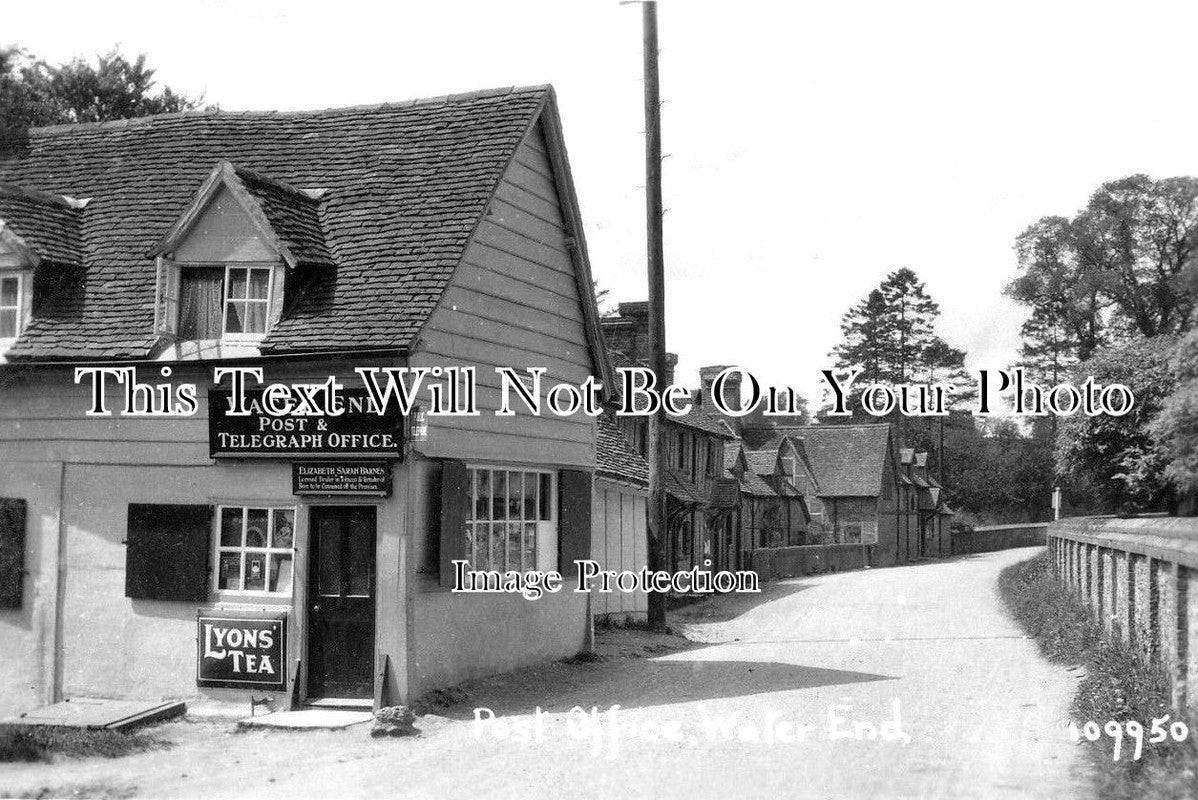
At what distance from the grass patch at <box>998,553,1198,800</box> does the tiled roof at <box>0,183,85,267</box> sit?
41.6 feet

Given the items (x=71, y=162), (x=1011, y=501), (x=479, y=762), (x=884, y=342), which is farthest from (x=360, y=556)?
(x=1011, y=501)

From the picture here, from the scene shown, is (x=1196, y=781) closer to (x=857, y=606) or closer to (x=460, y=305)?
(x=460, y=305)

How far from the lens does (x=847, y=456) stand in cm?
6588

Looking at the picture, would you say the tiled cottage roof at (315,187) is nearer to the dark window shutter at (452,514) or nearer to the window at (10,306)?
the window at (10,306)

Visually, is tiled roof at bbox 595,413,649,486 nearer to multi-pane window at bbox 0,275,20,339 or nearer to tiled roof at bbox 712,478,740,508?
multi-pane window at bbox 0,275,20,339

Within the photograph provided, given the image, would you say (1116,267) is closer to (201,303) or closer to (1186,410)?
(1186,410)

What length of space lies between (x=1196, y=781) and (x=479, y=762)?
18.8ft

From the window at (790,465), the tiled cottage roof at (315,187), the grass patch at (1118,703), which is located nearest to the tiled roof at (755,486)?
the window at (790,465)

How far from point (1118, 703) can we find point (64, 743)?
9591 mm

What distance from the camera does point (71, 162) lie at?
1752 cm

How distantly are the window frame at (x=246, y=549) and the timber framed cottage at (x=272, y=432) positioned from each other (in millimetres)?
26

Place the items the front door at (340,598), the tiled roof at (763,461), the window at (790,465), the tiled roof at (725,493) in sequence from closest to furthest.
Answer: the front door at (340,598), the tiled roof at (725,493), the tiled roof at (763,461), the window at (790,465)

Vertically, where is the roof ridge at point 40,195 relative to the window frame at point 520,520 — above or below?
above

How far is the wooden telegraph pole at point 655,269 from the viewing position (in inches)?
855
